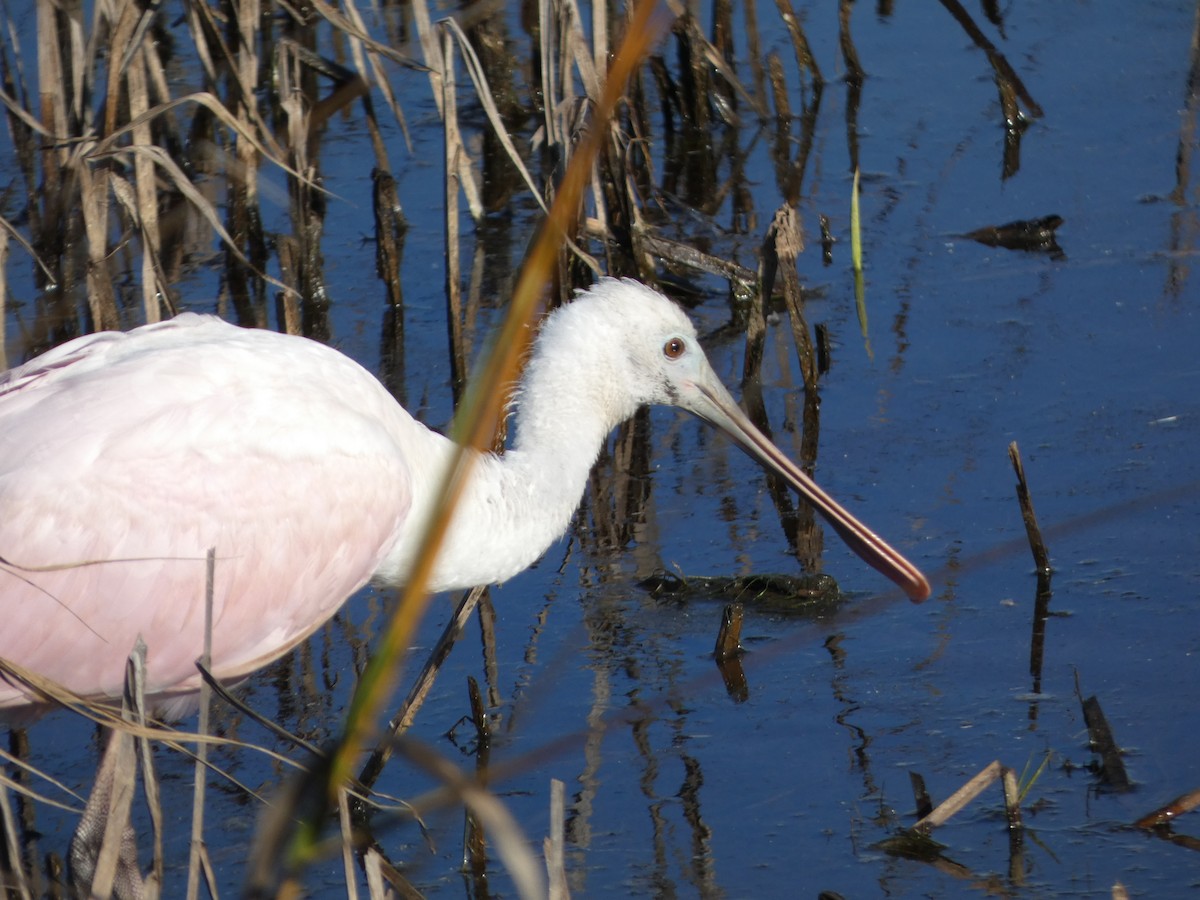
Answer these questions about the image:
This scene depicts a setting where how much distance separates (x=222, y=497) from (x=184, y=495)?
11 cm

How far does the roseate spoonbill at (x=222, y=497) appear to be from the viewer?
4359mm

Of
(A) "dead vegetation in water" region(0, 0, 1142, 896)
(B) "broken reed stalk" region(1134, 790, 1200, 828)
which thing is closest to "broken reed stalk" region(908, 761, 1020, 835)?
(A) "dead vegetation in water" region(0, 0, 1142, 896)

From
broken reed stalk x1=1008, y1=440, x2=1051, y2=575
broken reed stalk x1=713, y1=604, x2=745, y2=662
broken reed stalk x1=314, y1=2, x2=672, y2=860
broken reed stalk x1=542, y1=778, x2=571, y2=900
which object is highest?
broken reed stalk x1=314, y1=2, x2=672, y2=860

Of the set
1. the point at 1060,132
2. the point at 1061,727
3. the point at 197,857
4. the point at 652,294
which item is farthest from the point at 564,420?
the point at 1060,132

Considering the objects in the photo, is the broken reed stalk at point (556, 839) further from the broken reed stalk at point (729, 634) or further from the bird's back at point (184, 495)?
the broken reed stalk at point (729, 634)

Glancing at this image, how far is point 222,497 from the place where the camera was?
4.53 metres

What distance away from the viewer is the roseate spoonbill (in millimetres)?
4359

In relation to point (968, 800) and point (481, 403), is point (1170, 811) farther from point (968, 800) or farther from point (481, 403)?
point (481, 403)

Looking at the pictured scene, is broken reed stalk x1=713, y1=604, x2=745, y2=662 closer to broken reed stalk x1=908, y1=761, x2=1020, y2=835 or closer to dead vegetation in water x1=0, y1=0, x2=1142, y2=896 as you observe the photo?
dead vegetation in water x1=0, y1=0, x2=1142, y2=896

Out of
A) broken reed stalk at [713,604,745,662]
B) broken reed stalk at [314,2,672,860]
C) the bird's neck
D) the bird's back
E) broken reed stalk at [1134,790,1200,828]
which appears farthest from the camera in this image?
broken reed stalk at [713,604,745,662]

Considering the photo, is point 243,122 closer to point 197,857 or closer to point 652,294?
point 652,294

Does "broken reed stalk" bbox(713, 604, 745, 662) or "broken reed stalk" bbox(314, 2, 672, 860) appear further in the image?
"broken reed stalk" bbox(713, 604, 745, 662)

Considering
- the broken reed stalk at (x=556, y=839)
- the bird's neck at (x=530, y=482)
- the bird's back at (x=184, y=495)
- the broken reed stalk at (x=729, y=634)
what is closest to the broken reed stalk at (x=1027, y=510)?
the broken reed stalk at (x=729, y=634)

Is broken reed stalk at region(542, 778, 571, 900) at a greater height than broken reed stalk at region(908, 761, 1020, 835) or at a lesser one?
greater
